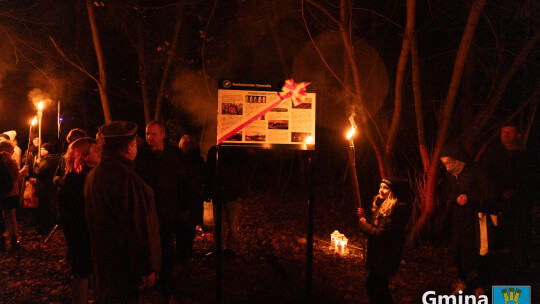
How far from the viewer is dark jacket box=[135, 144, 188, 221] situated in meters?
4.93

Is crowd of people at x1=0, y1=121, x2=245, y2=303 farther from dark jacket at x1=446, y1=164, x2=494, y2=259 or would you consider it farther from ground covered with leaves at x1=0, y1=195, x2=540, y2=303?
dark jacket at x1=446, y1=164, x2=494, y2=259

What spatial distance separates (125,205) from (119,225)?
0.60 feet

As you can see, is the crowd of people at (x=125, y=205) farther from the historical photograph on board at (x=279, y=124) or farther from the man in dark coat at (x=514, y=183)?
the man in dark coat at (x=514, y=183)

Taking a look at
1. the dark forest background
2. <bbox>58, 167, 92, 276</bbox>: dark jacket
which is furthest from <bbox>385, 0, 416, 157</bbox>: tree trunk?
<bbox>58, 167, 92, 276</bbox>: dark jacket

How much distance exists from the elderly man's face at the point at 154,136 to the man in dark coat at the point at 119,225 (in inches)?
65.7

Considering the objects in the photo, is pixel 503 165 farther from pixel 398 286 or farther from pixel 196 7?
pixel 196 7

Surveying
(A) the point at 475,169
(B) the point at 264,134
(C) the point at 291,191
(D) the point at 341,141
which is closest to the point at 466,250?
(A) the point at 475,169

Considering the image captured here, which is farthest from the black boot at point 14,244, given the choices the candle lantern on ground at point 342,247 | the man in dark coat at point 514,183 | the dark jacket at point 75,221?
the man in dark coat at point 514,183

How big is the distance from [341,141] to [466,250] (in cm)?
1114

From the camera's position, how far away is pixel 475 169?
17.3 feet

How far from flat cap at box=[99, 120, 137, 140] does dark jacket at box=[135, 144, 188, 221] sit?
1425mm

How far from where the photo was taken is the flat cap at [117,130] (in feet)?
11.1

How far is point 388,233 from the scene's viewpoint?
4340 millimetres

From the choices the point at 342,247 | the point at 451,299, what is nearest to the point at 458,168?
the point at 451,299
